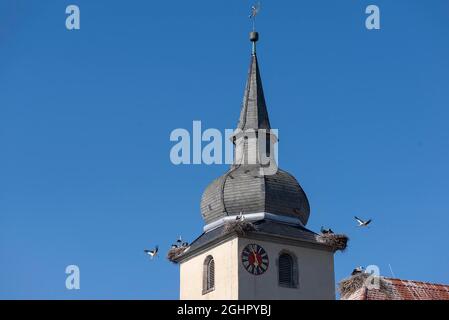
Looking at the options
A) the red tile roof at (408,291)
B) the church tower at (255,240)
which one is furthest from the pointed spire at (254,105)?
the red tile roof at (408,291)

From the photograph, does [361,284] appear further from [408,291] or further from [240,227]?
[240,227]

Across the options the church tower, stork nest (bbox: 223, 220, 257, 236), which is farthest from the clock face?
stork nest (bbox: 223, 220, 257, 236)

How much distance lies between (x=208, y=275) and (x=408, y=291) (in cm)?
1734

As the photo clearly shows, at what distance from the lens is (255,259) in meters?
55.3

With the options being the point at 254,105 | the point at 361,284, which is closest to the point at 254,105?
the point at 254,105

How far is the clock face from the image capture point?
181ft

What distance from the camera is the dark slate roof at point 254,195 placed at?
57.5 meters

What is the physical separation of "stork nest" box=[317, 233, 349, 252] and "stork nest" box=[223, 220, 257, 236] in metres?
3.65

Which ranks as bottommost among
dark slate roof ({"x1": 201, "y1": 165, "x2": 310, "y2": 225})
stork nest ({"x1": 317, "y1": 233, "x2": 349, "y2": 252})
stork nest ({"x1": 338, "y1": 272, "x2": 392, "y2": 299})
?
stork nest ({"x1": 338, "y1": 272, "x2": 392, "y2": 299})

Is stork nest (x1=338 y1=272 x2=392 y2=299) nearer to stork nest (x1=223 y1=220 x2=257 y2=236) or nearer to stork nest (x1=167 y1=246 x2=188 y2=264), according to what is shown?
stork nest (x1=223 y1=220 x2=257 y2=236)

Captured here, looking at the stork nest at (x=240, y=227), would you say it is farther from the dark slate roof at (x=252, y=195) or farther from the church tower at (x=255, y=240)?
the dark slate roof at (x=252, y=195)

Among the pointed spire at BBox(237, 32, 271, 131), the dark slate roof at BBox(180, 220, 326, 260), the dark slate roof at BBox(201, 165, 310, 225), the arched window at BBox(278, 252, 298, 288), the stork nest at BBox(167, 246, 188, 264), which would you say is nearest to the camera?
the arched window at BBox(278, 252, 298, 288)

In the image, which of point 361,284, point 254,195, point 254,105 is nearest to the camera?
point 361,284
